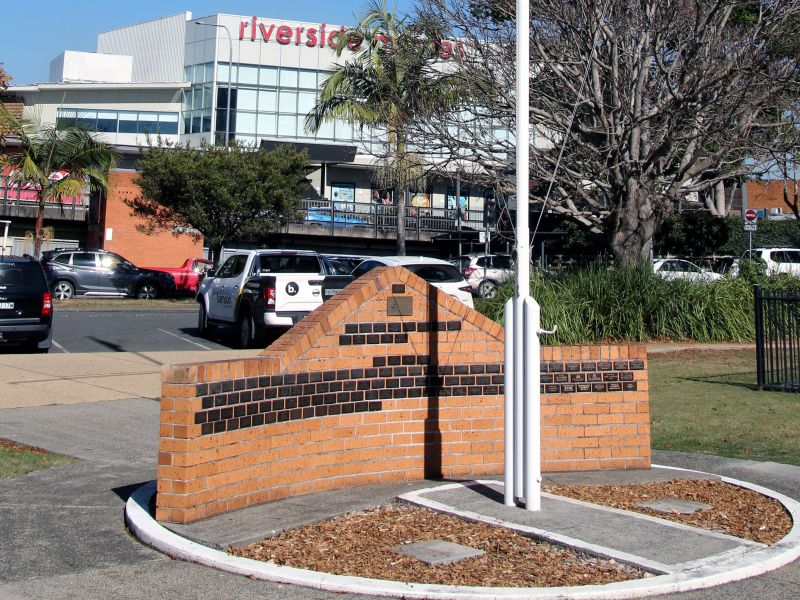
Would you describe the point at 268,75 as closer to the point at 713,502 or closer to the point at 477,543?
the point at 713,502

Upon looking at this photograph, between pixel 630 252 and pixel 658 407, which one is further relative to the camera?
pixel 630 252

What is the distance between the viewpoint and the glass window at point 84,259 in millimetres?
33219

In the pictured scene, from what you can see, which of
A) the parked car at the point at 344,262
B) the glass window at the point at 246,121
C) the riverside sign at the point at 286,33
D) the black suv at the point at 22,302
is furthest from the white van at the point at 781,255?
the glass window at the point at 246,121

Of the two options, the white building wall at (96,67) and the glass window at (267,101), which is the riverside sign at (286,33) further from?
the white building wall at (96,67)

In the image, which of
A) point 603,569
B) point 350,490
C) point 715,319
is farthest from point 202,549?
point 715,319

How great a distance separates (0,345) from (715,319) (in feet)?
46.4

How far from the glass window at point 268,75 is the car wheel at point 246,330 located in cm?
3751

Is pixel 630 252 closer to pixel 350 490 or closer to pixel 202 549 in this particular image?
pixel 350 490

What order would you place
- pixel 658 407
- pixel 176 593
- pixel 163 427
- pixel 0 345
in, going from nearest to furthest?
pixel 176 593 → pixel 163 427 → pixel 658 407 → pixel 0 345

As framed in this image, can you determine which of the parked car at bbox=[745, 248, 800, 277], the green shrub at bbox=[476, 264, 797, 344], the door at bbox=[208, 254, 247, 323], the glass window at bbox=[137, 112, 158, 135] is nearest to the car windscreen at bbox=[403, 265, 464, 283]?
the green shrub at bbox=[476, 264, 797, 344]

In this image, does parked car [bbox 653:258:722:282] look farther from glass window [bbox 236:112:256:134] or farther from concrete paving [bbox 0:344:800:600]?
glass window [bbox 236:112:256:134]

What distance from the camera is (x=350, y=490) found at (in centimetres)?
723

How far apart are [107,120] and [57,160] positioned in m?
28.7

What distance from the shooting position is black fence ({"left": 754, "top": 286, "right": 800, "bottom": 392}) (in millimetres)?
12883
